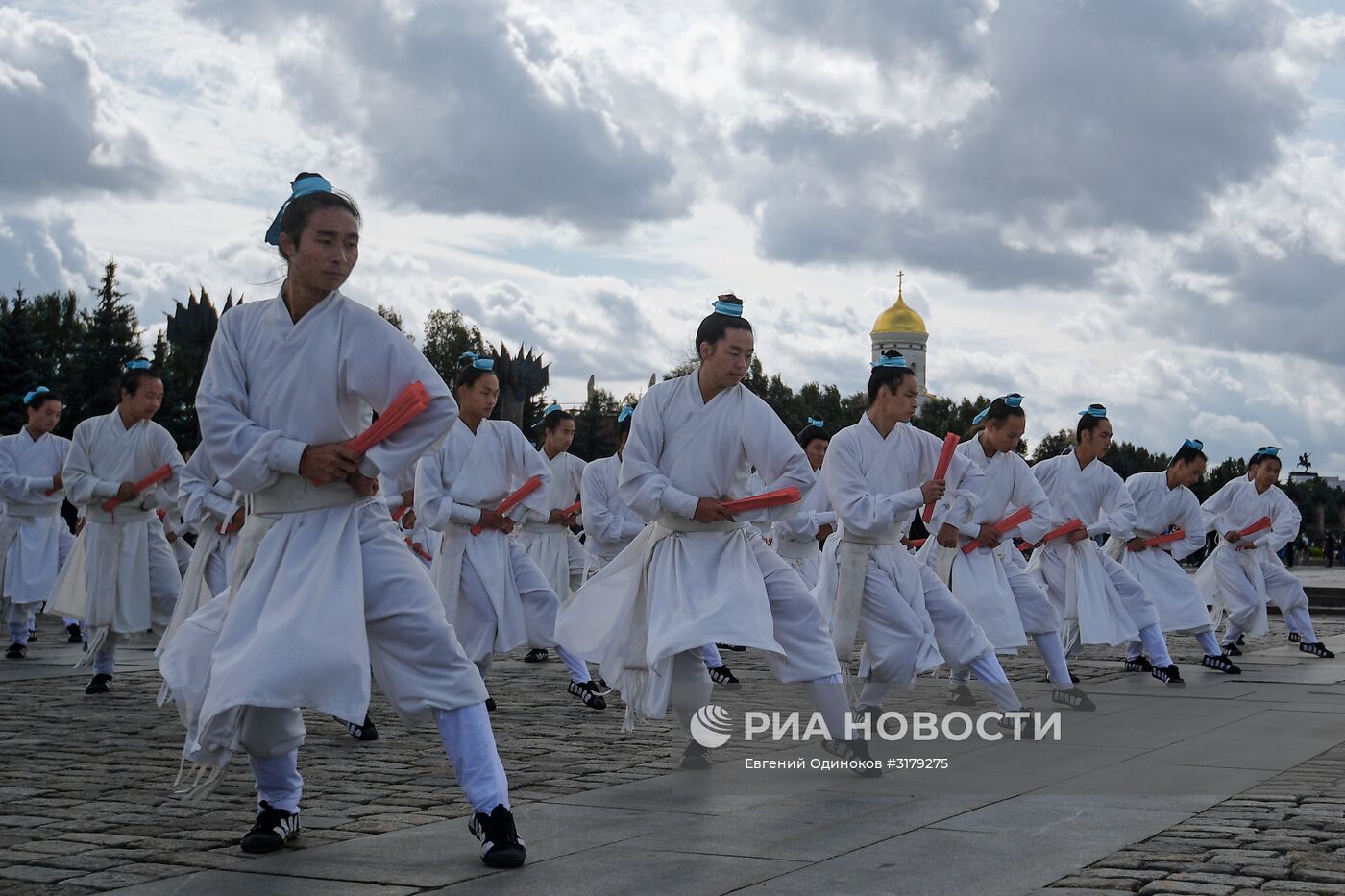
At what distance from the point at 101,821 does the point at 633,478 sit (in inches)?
108

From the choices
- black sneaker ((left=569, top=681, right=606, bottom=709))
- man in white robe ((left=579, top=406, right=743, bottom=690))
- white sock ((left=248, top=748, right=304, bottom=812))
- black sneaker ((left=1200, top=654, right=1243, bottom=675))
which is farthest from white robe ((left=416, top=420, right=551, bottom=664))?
black sneaker ((left=1200, top=654, right=1243, bottom=675))

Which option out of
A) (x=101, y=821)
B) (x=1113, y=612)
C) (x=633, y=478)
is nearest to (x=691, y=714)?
(x=633, y=478)

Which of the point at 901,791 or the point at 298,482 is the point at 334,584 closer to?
the point at 298,482

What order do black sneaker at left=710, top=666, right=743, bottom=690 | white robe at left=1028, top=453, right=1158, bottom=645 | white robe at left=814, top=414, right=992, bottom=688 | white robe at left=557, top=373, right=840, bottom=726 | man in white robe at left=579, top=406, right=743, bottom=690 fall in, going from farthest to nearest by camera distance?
man in white robe at left=579, top=406, right=743, bottom=690 < white robe at left=1028, top=453, right=1158, bottom=645 < black sneaker at left=710, top=666, right=743, bottom=690 < white robe at left=814, top=414, right=992, bottom=688 < white robe at left=557, top=373, right=840, bottom=726

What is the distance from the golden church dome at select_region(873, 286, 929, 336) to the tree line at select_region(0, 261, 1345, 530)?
3828 cm

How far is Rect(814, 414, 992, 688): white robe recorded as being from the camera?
815cm

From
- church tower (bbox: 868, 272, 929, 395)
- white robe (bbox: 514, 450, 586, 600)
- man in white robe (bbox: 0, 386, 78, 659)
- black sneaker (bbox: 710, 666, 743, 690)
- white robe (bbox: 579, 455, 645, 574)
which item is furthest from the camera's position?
church tower (bbox: 868, 272, 929, 395)

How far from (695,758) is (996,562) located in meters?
3.69

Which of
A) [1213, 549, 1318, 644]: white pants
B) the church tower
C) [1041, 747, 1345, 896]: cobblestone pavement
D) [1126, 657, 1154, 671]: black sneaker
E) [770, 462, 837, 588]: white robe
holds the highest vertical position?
the church tower

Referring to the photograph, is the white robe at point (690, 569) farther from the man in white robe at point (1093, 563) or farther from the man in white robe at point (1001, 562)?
the man in white robe at point (1093, 563)

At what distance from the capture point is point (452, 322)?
330 feet

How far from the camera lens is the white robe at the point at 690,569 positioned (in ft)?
22.9

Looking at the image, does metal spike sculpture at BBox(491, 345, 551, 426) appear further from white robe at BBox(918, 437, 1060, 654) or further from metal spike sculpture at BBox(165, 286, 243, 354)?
white robe at BBox(918, 437, 1060, 654)

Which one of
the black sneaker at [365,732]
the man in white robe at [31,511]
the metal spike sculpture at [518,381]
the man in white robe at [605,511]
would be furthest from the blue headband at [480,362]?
the metal spike sculpture at [518,381]
